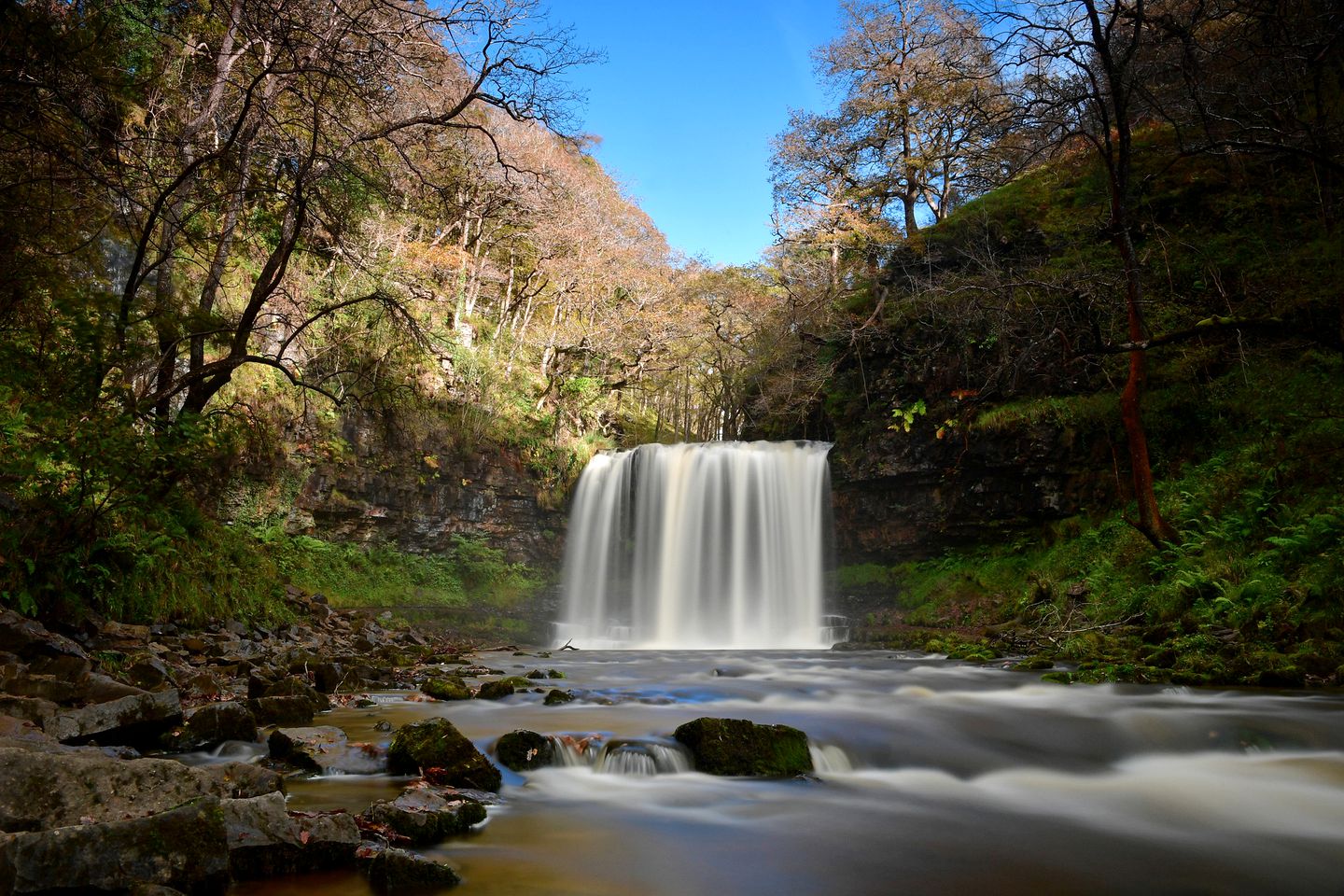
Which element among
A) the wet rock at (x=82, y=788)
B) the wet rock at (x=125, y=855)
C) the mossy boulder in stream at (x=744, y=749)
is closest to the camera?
the wet rock at (x=125, y=855)

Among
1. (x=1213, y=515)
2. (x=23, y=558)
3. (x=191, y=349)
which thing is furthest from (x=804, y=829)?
(x=1213, y=515)

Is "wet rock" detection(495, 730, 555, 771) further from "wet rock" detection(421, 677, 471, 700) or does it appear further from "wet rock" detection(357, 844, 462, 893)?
"wet rock" detection(421, 677, 471, 700)

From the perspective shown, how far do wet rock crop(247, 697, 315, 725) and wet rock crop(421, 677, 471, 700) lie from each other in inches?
68.5

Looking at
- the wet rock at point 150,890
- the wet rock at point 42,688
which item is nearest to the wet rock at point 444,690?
the wet rock at point 42,688

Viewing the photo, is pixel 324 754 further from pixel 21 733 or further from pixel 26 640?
pixel 26 640

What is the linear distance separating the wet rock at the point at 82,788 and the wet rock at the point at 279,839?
219 mm

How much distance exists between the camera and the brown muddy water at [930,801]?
305 cm

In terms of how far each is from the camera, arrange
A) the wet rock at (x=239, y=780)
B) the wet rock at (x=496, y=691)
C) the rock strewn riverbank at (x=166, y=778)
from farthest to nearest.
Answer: the wet rock at (x=496, y=691) → the wet rock at (x=239, y=780) → the rock strewn riverbank at (x=166, y=778)

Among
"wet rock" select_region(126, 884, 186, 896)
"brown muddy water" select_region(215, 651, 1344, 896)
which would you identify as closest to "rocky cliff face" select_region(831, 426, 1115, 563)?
"brown muddy water" select_region(215, 651, 1344, 896)

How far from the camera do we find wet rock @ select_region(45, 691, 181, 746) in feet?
11.4

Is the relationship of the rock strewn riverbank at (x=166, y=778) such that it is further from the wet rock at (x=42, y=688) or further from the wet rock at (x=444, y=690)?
the wet rock at (x=444, y=690)

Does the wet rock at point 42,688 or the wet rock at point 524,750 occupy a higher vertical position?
the wet rock at point 42,688

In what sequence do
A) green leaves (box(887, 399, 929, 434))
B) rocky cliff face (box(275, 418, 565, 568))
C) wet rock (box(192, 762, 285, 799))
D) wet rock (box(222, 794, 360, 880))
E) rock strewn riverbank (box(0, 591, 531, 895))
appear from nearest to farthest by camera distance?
rock strewn riverbank (box(0, 591, 531, 895)), wet rock (box(222, 794, 360, 880)), wet rock (box(192, 762, 285, 799)), green leaves (box(887, 399, 929, 434)), rocky cliff face (box(275, 418, 565, 568))

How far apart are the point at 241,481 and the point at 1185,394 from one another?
724 inches
